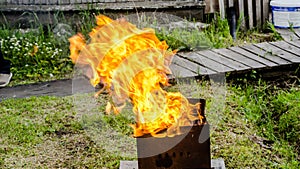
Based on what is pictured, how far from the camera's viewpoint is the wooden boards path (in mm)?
5762

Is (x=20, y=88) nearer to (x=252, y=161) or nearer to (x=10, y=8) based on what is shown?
(x=10, y=8)

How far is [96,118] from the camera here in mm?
5160

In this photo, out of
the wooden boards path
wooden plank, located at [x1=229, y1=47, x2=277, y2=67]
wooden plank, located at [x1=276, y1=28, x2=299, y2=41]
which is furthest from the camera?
wooden plank, located at [x1=276, y1=28, x2=299, y2=41]

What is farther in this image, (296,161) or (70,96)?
(70,96)

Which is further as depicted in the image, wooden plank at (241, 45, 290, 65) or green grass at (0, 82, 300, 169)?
wooden plank at (241, 45, 290, 65)

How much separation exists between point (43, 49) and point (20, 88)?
0.75 m

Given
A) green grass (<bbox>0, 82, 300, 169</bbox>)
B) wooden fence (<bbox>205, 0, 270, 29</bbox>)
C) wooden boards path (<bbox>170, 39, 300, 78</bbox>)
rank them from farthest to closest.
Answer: wooden fence (<bbox>205, 0, 270, 29</bbox>) < wooden boards path (<bbox>170, 39, 300, 78</bbox>) < green grass (<bbox>0, 82, 300, 169</bbox>)

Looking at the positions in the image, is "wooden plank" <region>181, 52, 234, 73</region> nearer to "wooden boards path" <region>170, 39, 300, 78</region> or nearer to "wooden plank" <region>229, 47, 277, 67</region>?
"wooden boards path" <region>170, 39, 300, 78</region>

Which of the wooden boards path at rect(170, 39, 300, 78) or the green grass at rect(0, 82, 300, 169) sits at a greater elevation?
the wooden boards path at rect(170, 39, 300, 78)

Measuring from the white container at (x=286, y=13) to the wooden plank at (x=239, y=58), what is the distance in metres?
1.48

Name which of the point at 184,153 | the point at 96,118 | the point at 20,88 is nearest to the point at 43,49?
the point at 20,88

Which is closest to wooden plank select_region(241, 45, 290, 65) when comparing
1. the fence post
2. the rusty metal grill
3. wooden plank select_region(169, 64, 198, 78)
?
wooden plank select_region(169, 64, 198, 78)

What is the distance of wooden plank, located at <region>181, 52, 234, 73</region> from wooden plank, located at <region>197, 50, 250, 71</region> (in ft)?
0.19

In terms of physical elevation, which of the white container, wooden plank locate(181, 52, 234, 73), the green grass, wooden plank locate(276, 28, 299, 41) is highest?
the white container
